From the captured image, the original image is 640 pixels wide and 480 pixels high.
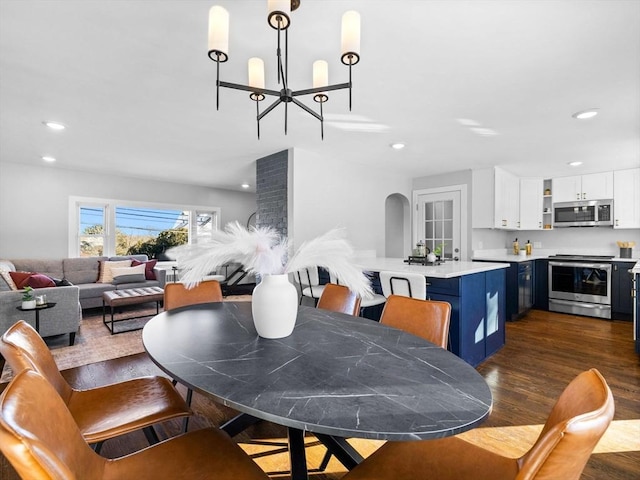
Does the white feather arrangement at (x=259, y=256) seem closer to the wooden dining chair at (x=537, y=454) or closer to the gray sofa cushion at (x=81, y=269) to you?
the wooden dining chair at (x=537, y=454)

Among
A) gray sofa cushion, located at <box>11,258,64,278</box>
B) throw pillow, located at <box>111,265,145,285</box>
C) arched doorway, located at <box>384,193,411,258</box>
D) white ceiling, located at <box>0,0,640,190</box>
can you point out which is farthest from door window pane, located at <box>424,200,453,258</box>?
gray sofa cushion, located at <box>11,258,64,278</box>

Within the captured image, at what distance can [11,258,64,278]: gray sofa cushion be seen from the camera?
4688mm

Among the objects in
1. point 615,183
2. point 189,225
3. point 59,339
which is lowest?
point 59,339

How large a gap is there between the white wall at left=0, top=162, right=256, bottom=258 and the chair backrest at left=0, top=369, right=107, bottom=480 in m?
5.74

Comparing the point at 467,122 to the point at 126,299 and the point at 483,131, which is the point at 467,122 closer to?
the point at 483,131

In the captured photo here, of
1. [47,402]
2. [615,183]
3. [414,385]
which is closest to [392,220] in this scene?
[615,183]

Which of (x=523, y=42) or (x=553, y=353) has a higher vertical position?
(x=523, y=42)

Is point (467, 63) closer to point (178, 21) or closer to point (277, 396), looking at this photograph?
point (178, 21)

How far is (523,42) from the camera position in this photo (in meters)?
1.85

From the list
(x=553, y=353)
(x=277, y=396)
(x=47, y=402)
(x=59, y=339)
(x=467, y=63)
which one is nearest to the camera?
(x=47, y=402)

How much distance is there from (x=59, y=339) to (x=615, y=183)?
7.95m

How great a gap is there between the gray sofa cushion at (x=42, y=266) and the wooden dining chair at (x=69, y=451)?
17.1 feet

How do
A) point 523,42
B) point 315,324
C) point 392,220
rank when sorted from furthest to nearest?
point 392,220
point 523,42
point 315,324

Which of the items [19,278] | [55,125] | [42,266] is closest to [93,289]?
[42,266]
